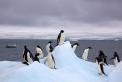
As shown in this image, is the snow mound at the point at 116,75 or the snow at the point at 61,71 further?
the snow mound at the point at 116,75

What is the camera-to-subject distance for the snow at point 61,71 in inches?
720

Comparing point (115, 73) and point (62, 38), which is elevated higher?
point (62, 38)

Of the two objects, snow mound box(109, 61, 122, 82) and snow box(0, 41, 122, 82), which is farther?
snow mound box(109, 61, 122, 82)

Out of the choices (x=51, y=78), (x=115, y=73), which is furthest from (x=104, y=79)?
(x=51, y=78)

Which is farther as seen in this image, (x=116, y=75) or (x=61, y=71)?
(x=116, y=75)

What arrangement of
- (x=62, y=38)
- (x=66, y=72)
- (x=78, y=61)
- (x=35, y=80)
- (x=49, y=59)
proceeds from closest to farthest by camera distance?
1. (x=35, y=80)
2. (x=66, y=72)
3. (x=49, y=59)
4. (x=78, y=61)
5. (x=62, y=38)

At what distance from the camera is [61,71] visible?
68.5 ft

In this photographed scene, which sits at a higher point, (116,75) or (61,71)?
(61,71)

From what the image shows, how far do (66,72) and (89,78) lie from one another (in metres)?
1.42

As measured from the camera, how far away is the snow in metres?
18.3

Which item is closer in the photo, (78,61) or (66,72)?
(66,72)

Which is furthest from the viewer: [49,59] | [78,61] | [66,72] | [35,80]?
[78,61]

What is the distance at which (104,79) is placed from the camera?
22.2 meters

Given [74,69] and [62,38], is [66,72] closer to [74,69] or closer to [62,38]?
[74,69]
